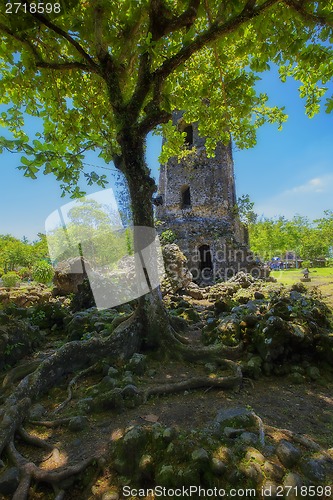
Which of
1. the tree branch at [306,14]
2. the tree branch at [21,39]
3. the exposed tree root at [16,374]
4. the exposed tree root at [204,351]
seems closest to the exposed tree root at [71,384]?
the exposed tree root at [16,374]

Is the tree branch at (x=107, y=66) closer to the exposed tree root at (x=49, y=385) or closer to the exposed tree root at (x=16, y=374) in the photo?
the exposed tree root at (x=49, y=385)

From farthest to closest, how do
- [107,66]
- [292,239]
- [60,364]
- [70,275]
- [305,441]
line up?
[292,239] < [70,275] < [107,66] < [60,364] < [305,441]

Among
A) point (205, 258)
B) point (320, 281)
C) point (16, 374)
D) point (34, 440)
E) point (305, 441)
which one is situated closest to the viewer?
point (305, 441)

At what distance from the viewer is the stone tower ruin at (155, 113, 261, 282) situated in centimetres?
1927

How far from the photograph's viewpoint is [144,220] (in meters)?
5.67

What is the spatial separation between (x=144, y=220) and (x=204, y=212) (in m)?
18.8

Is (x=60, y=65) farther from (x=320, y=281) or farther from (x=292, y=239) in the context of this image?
(x=292, y=239)

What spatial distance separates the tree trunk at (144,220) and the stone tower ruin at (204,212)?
13329mm

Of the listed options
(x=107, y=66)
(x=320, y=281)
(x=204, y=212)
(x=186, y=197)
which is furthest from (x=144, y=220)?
(x=186, y=197)

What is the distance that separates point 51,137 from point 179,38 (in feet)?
12.4

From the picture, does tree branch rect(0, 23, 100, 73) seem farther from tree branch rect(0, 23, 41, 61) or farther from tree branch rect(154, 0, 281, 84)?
tree branch rect(154, 0, 281, 84)

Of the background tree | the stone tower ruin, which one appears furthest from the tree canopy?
the background tree

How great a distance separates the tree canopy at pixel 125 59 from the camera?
459 centimetres

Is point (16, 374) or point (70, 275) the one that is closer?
point (16, 374)
